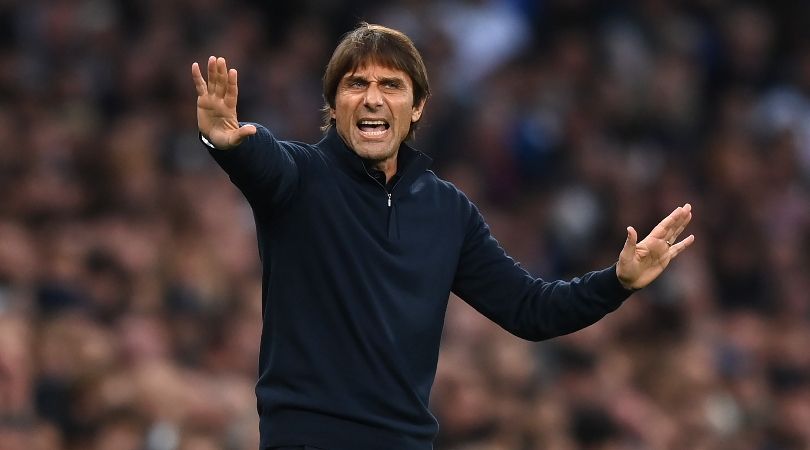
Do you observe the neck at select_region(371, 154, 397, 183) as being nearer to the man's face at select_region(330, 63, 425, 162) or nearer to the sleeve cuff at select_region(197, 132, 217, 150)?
the man's face at select_region(330, 63, 425, 162)

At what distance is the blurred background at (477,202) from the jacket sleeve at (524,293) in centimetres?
249

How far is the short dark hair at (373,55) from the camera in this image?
4348 millimetres

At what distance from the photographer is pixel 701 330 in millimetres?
9875

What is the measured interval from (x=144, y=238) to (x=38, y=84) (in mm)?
1260

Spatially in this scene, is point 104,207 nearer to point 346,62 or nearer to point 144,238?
point 144,238

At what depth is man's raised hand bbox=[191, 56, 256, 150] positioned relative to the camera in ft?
13.0

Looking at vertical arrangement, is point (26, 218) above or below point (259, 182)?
above

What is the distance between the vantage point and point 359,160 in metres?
4.31

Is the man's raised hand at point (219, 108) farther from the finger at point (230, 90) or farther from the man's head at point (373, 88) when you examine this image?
the man's head at point (373, 88)

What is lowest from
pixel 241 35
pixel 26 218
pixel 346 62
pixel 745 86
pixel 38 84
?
pixel 346 62

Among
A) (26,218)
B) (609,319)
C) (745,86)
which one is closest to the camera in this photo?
(26,218)

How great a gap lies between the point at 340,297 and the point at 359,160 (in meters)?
0.37

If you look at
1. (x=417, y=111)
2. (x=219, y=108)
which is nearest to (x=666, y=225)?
(x=417, y=111)

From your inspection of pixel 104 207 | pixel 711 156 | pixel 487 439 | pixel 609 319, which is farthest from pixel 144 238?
pixel 711 156
